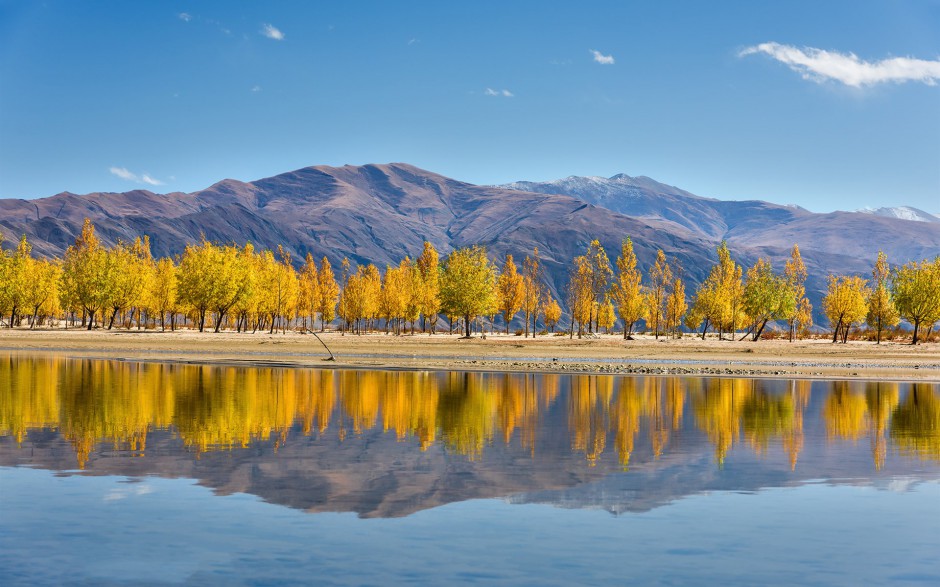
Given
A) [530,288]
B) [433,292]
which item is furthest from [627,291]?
[433,292]

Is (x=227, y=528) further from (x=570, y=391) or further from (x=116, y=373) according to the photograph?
(x=116, y=373)

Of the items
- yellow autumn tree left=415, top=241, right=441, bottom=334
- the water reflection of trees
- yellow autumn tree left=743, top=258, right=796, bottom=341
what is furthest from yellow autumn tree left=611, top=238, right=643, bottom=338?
the water reflection of trees

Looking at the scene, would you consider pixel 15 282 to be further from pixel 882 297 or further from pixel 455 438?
pixel 882 297

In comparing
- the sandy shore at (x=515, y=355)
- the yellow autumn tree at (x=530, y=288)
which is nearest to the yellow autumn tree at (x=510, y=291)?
the yellow autumn tree at (x=530, y=288)

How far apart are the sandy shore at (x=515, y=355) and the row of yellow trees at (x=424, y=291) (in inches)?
625

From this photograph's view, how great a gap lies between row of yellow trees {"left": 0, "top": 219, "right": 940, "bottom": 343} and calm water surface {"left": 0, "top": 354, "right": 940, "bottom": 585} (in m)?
86.3

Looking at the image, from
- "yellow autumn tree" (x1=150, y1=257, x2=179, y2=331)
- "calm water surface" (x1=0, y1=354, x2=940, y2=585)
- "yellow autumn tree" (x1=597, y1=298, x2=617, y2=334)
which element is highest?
"yellow autumn tree" (x1=150, y1=257, x2=179, y2=331)

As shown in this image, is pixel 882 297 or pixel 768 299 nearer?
pixel 768 299

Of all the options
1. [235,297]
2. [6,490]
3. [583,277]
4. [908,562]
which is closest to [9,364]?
[6,490]

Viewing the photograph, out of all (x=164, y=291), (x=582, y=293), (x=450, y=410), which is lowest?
(x=450, y=410)

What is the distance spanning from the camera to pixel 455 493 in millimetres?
17188

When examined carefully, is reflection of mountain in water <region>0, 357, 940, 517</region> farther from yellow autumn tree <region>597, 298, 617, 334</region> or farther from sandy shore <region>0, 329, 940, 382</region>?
yellow autumn tree <region>597, 298, 617, 334</region>

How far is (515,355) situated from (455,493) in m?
61.9

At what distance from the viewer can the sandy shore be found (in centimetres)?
6147
